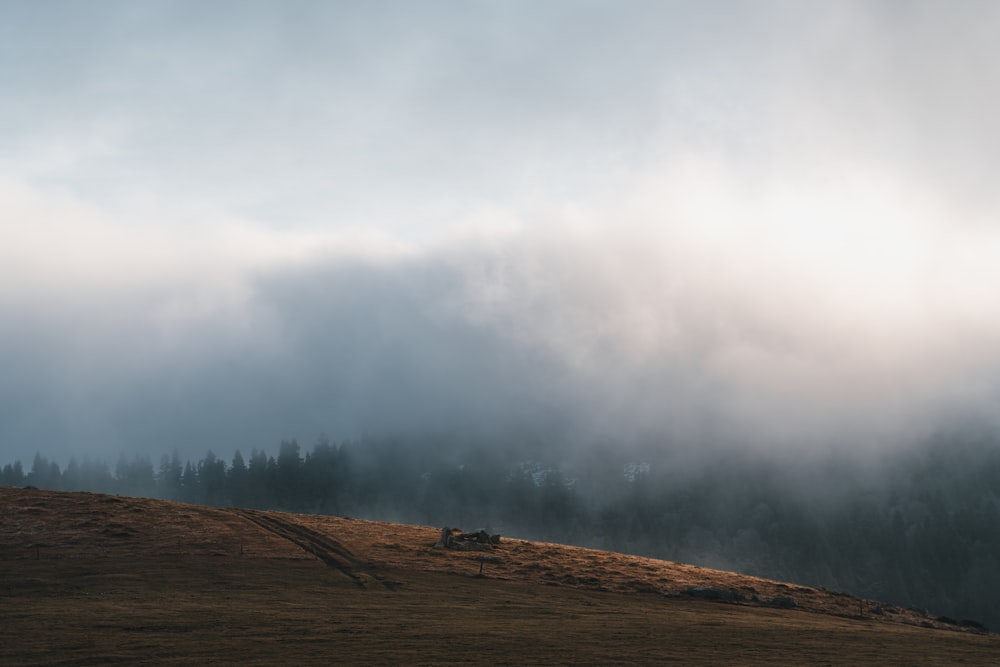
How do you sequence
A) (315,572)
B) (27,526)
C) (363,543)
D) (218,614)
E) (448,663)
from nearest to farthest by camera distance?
(448,663)
(218,614)
(315,572)
(27,526)
(363,543)

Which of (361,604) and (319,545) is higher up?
(319,545)

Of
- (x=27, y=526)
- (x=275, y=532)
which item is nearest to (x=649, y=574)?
(x=275, y=532)

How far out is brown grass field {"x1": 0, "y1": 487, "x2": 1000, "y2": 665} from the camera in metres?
50.9

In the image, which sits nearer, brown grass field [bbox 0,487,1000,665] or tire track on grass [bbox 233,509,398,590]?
brown grass field [bbox 0,487,1000,665]

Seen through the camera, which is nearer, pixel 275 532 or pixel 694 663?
pixel 694 663

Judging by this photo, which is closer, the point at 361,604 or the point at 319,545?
the point at 361,604

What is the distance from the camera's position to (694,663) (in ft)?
169

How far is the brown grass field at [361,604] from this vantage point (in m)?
50.9

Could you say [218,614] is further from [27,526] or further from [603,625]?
[27,526]

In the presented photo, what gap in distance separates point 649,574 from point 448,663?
152 ft

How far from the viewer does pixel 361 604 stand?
6450 cm

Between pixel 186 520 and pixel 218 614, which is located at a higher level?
pixel 186 520

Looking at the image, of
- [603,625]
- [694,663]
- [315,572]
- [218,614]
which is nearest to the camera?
[694,663]

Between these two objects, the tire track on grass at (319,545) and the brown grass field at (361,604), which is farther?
the tire track on grass at (319,545)
